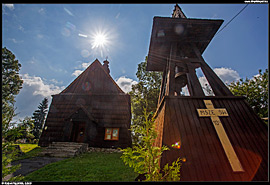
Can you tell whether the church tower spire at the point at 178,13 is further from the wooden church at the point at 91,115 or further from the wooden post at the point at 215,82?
the wooden church at the point at 91,115

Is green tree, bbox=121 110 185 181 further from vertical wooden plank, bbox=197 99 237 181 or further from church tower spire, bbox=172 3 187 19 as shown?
church tower spire, bbox=172 3 187 19

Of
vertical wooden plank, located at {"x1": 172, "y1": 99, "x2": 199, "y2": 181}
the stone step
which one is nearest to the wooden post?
vertical wooden plank, located at {"x1": 172, "y1": 99, "x2": 199, "y2": 181}

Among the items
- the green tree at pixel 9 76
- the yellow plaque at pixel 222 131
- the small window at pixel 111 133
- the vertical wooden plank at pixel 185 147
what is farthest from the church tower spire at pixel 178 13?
the green tree at pixel 9 76

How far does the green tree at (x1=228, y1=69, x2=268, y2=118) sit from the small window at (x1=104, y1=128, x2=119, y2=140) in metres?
13.8

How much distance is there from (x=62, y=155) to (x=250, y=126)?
9.46 meters

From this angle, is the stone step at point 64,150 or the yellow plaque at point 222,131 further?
the stone step at point 64,150

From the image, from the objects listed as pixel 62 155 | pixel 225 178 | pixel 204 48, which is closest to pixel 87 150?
pixel 62 155

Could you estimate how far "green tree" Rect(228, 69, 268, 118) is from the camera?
12.5 metres

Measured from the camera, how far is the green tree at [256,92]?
1247 centimetres

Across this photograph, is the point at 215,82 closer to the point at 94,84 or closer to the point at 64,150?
the point at 64,150

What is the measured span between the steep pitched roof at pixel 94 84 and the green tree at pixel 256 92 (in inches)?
572

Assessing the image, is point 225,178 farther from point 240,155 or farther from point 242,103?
point 242,103

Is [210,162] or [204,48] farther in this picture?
[204,48]

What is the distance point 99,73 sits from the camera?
14797 millimetres
